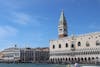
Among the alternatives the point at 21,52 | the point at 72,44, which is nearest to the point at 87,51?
the point at 72,44

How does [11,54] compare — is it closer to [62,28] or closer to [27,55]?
[27,55]

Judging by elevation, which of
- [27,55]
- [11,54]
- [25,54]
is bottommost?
[27,55]

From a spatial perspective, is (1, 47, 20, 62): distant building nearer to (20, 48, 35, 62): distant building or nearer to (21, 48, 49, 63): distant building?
(20, 48, 35, 62): distant building

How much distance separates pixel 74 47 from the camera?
87.9 m

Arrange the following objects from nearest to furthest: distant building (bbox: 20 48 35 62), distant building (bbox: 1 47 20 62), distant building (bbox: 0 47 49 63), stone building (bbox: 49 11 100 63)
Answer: stone building (bbox: 49 11 100 63) < distant building (bbox: 0 47 49 63) < distant building (bbox: 20 48 35 62) < distant building (bbox: 1 47 20 62)

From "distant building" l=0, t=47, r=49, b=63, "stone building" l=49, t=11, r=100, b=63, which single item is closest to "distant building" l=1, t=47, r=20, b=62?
"distant building" l=0, t=47, r=49, b=63

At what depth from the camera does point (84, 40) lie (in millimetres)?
83625

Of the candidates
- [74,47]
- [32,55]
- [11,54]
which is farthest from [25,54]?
[74,47]

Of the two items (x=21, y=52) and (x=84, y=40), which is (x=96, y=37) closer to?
(x=84, y=40)

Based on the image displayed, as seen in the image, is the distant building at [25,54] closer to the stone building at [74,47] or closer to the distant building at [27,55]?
the distant building at [27,55]

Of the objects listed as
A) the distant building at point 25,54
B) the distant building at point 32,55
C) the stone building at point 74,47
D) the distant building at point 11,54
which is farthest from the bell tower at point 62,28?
the distant building at point 11,54

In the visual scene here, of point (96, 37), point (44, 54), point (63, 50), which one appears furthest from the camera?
point (44, 54)

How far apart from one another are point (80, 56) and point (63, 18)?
22573 mm

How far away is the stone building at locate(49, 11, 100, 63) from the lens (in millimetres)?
79406
